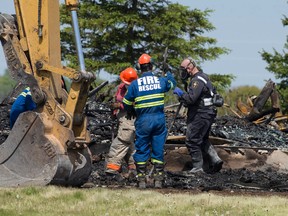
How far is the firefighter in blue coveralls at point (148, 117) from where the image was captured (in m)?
15.2

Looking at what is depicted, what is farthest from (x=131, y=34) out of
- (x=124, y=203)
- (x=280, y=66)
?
(x=124, y=203)

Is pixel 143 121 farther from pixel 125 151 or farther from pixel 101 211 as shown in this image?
pixel 101 211

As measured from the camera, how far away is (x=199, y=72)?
676 inches

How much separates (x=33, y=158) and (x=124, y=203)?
2145 mm

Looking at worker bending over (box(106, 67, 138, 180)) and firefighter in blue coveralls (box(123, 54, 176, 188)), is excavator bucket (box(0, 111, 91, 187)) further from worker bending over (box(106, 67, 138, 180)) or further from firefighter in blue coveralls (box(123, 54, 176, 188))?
worker bending over (box(106, 67, 138, 180))

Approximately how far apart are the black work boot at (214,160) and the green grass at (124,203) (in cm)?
393

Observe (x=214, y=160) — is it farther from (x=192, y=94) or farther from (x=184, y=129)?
(x=184, y=129)

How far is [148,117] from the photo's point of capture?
15188 mm

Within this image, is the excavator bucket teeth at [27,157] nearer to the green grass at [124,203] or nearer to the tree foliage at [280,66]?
the green grass at [124,203]

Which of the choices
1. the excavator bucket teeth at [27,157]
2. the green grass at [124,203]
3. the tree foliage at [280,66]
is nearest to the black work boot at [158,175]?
the green grass at [124,203]

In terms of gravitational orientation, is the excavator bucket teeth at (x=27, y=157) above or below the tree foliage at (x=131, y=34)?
below

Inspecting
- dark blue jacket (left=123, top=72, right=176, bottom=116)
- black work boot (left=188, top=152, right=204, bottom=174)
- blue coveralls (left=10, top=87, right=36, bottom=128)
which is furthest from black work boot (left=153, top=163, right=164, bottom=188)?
blue coveralls (left=10, top=87, right=36, bottom=128)

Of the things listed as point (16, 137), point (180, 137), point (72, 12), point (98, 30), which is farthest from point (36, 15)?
point (98, 30)

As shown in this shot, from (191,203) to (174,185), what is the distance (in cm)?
332
